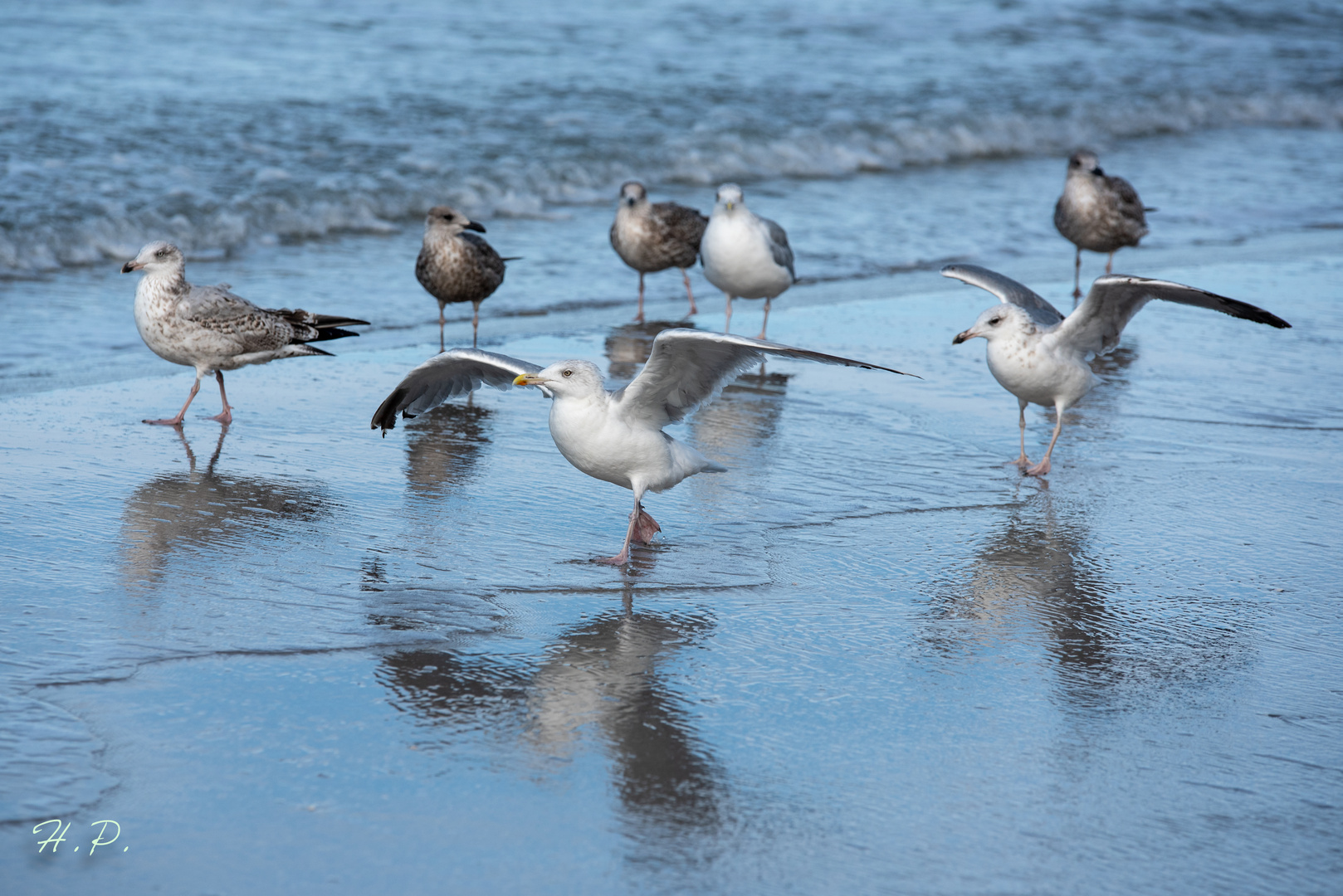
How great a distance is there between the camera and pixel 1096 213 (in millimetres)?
10617

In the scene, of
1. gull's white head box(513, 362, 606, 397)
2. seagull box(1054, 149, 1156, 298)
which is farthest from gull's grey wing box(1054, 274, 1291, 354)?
seagull box(1054, 149, 1156, 298)

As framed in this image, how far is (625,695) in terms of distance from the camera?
12.7ft

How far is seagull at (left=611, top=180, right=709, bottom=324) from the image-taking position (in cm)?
1001

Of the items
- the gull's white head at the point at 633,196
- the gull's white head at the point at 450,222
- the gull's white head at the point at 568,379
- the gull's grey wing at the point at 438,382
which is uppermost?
the gull's white head at the point at 633,196

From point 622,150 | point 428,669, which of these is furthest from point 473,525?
point 622,150

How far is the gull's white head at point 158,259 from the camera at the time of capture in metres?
7.11

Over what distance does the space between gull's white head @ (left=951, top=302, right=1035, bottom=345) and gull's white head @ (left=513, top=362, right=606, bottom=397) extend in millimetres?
2080

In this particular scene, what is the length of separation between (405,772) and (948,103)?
16.4 meters

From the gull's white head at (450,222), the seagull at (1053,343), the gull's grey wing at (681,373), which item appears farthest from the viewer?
the gull's white head at (450,222)

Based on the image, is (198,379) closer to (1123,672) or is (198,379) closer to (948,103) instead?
(1123,672)

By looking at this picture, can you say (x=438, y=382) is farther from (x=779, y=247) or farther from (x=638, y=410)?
(x=779, y=247)

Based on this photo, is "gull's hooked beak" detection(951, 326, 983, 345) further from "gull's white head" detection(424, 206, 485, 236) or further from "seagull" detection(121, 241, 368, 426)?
"gull's white head" detection(424, 206, 485, 236)

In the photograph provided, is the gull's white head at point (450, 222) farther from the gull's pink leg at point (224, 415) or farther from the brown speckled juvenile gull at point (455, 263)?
the gull's pink leg at point (224, 415)
